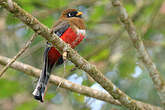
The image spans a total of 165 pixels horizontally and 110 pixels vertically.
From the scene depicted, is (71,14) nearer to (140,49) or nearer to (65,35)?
(65,35)

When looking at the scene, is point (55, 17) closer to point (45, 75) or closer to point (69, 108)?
point (69, 108)

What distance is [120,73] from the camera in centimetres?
512

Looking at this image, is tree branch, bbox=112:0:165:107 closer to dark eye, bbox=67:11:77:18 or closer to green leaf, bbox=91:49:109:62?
dark eye, bbox=67:11:77:18

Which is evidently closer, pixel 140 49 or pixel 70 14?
pixel 140 49

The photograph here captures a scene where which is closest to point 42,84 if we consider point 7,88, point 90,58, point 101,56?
point 7,88

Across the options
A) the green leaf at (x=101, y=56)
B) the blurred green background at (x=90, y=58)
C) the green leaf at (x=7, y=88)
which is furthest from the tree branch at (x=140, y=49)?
the green leaf at (x=7, y=88)

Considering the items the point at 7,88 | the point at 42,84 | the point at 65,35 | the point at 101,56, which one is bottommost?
the point at 101,56

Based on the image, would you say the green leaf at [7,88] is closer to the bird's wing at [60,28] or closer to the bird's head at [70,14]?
the bird's wing at [60,28]

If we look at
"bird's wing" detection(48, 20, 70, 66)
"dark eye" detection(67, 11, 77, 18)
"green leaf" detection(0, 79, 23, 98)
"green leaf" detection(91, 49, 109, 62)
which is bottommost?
"green leaf" detection(91, 49, 109, 62)

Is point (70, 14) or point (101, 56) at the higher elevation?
point (70, 14)

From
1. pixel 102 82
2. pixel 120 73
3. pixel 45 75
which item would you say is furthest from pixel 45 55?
pixel 120 73

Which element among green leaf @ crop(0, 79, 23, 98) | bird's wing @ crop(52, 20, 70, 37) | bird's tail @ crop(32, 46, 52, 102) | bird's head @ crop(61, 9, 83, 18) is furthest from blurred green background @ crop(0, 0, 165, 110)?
bird's tail @ crop(32, 46, 52, 102)

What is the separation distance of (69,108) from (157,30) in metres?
2.55

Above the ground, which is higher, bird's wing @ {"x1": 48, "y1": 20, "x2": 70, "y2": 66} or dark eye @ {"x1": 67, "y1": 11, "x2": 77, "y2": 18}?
bird's wing @ {"x1": 48, "y1": 20, "x2": 70, "y2": 66}
